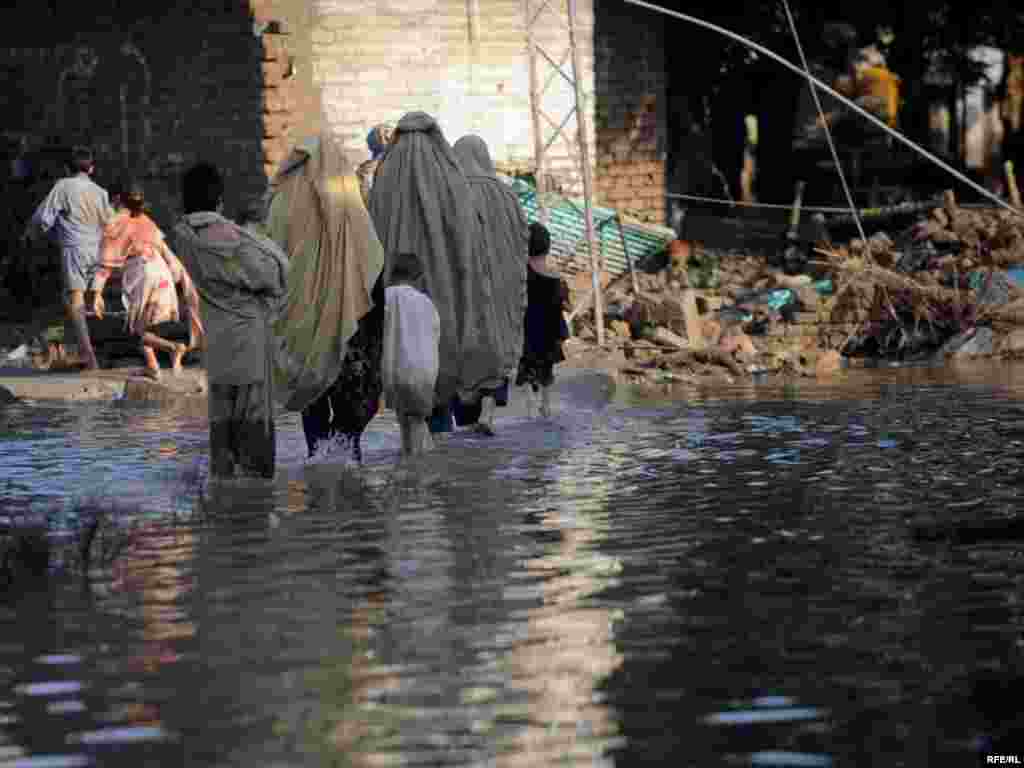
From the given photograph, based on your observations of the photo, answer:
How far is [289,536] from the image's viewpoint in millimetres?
9156

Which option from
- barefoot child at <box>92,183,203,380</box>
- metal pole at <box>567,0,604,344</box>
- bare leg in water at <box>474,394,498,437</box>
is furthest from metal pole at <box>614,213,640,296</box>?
bare leg in water at <box>474,394,498,437</box>

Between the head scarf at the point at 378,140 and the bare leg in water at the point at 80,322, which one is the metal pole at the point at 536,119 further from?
the head scarf at the point at 378,140

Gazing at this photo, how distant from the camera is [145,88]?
70.7ft

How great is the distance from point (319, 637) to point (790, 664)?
141cm

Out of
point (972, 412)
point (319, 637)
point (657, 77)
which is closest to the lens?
point (319, 637)

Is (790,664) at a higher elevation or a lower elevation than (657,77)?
lower

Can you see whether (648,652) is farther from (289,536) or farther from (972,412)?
(972,412)

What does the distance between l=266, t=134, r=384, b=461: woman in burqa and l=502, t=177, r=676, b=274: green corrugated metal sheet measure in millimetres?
9391

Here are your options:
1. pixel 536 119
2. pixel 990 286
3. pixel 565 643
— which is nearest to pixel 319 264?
pixel 565 643

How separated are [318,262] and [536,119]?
8862 millimetres

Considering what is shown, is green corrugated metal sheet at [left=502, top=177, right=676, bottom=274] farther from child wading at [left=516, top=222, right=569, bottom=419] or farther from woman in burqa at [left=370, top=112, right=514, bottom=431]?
woman in burqa at [left=370, top=112, right=514, bottom=431]

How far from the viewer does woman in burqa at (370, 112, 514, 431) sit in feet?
40.4

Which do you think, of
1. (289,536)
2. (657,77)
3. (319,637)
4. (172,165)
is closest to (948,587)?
(319,637)

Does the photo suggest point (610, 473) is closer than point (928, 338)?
Yes
